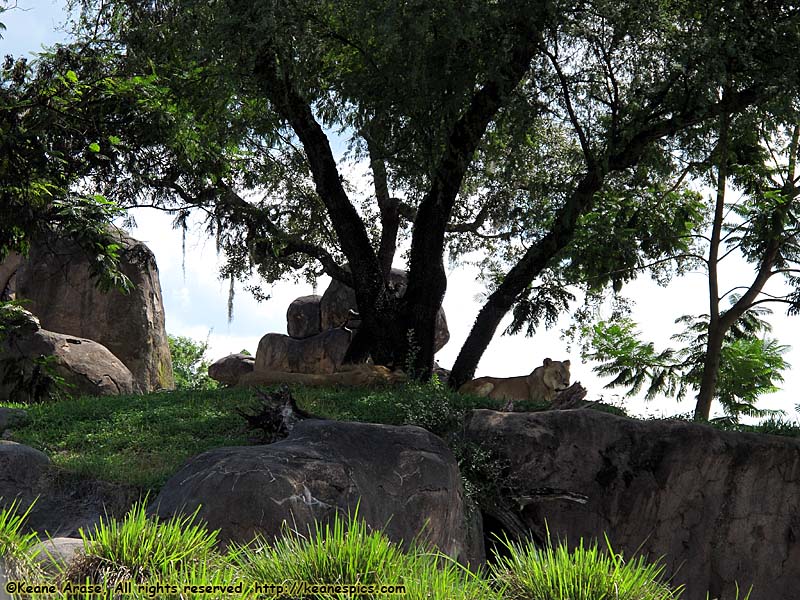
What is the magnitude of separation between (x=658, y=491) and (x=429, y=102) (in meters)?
7.23

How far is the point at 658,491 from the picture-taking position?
11086 millimetres

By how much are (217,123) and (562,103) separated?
616cm

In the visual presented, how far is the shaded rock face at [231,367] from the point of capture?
29375 millimetres

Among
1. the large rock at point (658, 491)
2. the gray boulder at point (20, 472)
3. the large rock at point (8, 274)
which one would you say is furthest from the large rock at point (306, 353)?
the gray boulder at point (20, 472)

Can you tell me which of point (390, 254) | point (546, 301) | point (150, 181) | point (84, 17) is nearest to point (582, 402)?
point (546, 301)

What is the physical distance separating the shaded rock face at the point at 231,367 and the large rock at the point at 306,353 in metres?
0.78

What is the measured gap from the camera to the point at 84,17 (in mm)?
18188

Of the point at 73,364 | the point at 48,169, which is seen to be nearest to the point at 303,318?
the point at 73,364

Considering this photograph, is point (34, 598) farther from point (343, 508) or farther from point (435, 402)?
point (435, 402)

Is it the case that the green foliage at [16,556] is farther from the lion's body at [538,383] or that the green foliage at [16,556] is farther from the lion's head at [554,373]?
the lion's head at [554,373]

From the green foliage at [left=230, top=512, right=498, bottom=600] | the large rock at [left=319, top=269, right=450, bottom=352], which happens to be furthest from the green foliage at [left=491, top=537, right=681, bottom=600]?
A: the large rock at [left=319, top=269, right=450, bottom=352]

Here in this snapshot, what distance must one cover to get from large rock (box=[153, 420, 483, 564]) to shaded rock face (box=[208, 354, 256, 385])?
67.9ft

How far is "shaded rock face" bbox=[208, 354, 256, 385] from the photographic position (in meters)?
29.4

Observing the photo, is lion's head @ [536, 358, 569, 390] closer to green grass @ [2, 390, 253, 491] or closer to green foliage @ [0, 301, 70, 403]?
green grass @ [2, 390, 253, 491]
